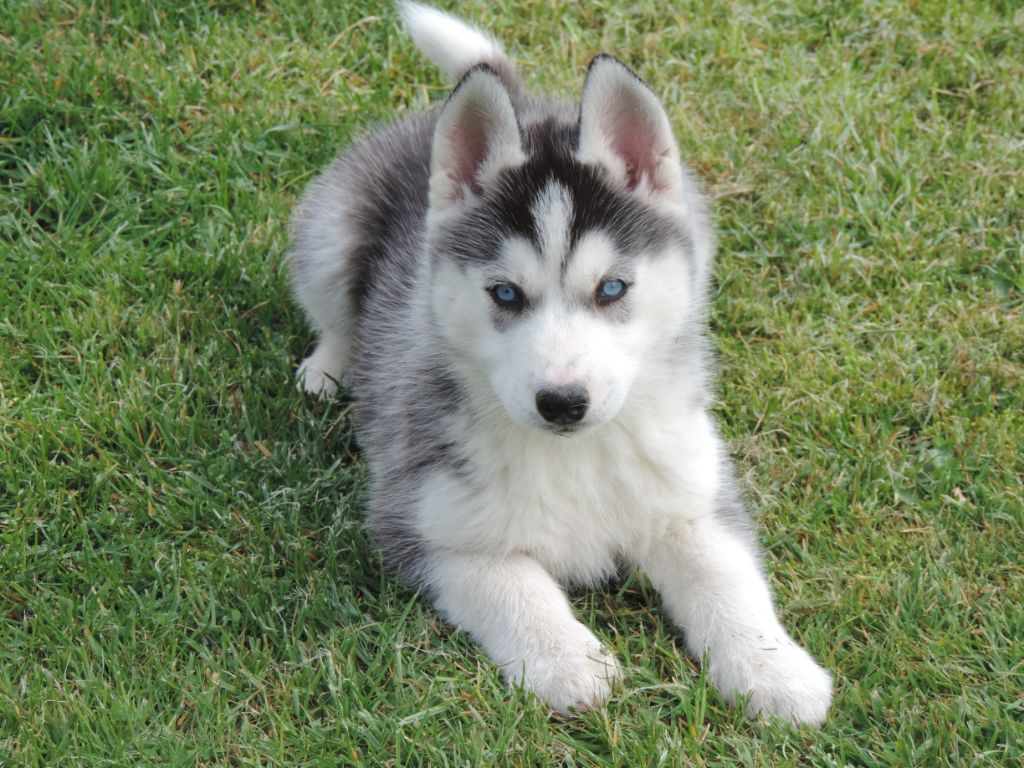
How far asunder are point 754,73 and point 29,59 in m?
3.26

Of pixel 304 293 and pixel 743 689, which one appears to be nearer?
pixel 743 689

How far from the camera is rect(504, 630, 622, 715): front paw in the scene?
135 inches

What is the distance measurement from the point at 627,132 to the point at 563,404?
86cm

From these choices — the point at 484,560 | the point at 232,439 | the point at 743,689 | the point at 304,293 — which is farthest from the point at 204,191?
the point at 743,689

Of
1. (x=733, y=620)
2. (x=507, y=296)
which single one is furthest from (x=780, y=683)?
(x=507, y=296)

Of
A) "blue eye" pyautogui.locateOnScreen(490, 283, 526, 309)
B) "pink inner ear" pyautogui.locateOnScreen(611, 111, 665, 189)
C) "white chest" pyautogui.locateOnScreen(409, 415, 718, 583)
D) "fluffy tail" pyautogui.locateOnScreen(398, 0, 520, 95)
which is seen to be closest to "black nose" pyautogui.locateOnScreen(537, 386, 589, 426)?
"blue eye" pyautogui.locateOnScreen(490, 283, 526, 309)

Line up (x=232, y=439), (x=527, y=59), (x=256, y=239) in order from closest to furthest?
(x=232, y=439) → (x=256, y=239) → (x=527, y=59)

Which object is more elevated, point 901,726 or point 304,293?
point 901,726

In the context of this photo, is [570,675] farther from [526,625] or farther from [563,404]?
[563,404]

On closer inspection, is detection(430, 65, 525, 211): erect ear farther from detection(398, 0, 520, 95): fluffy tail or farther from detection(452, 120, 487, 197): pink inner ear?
detection(398, 0, 520, 95): fluffy tail

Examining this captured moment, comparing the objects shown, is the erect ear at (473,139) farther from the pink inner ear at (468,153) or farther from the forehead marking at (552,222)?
the forehead marking at (552,222)

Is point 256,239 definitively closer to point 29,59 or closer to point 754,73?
point 29,59

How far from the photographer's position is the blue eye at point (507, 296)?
3490 millimetres

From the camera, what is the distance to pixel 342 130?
5766 millimetres
